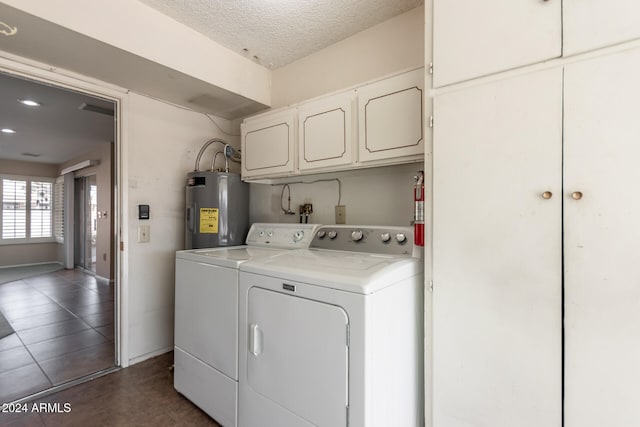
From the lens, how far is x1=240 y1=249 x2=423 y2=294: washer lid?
117 cm

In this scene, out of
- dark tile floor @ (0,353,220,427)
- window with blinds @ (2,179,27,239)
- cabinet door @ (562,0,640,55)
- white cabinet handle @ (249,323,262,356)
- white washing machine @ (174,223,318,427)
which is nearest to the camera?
cabinet door @ (562,0,640,55)

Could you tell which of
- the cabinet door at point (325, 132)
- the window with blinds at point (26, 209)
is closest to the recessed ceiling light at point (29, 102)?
the cabinet door at point (325, 132)

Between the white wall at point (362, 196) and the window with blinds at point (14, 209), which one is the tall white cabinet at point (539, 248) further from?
the window with blinds at point (14, 209)

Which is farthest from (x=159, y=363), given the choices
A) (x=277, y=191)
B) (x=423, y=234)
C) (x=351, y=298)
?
(x=423, y=234)

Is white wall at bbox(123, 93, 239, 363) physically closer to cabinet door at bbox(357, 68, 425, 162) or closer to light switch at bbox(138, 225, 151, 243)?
light switch at bbox(138, 225, 151, 243)

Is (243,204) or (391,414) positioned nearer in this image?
(391,414)

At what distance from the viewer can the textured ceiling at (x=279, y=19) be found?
1.88 meters

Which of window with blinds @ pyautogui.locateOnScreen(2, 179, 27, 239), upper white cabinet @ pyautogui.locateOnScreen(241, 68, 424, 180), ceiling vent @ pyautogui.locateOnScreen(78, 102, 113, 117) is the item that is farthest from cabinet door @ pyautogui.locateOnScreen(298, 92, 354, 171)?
window with blinds @ pyautogui.locateOnScreen(2, 179, 27, 239)

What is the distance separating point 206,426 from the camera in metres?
1.72

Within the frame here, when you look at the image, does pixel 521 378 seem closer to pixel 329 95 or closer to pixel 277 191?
pixel 329 95

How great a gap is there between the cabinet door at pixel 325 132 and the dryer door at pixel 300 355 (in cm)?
98

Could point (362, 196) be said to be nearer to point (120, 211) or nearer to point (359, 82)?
point (359, 82)

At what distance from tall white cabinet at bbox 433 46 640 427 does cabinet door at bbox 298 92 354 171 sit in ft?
2.26

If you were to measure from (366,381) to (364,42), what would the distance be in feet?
7.06
